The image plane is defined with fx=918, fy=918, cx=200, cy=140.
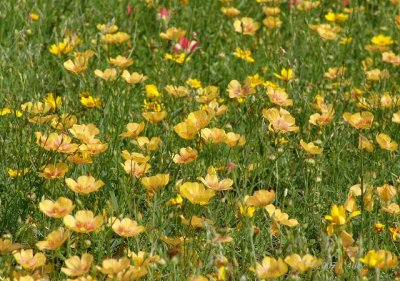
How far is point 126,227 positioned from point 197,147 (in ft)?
2.16

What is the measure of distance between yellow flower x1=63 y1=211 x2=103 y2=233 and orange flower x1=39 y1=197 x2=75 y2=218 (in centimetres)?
5

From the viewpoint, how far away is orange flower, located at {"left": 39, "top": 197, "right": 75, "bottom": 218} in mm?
2414

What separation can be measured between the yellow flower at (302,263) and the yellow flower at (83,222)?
1.62 ft

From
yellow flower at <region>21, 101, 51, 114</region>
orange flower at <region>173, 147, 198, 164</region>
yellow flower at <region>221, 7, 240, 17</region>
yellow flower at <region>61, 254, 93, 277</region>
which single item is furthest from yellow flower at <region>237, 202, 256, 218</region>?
yellow flower at <region>221, 7, 240, 17</region>

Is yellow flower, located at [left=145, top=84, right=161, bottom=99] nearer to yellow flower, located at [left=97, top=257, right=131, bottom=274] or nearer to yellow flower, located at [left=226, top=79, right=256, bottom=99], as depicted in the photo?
yellow flower, located at [left=226, top=79, right=256, bottom=99]

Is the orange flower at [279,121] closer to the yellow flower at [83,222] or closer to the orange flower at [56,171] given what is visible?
the orange flower at [56,171]

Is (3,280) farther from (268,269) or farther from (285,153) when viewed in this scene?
(285,153)

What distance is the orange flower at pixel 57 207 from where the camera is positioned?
95.0 inches

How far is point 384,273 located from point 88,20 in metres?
2.22

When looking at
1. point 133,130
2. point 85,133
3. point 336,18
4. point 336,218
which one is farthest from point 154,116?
point 336,18

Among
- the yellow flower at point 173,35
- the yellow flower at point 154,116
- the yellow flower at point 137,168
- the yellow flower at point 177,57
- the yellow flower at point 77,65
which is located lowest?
the yellow flower at point 177,57

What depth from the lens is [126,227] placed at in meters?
2.44

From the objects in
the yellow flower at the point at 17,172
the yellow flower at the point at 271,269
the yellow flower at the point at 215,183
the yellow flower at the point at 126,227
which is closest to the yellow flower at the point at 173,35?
the yellow flower at the point at 17,172

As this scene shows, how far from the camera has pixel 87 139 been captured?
111 inches
